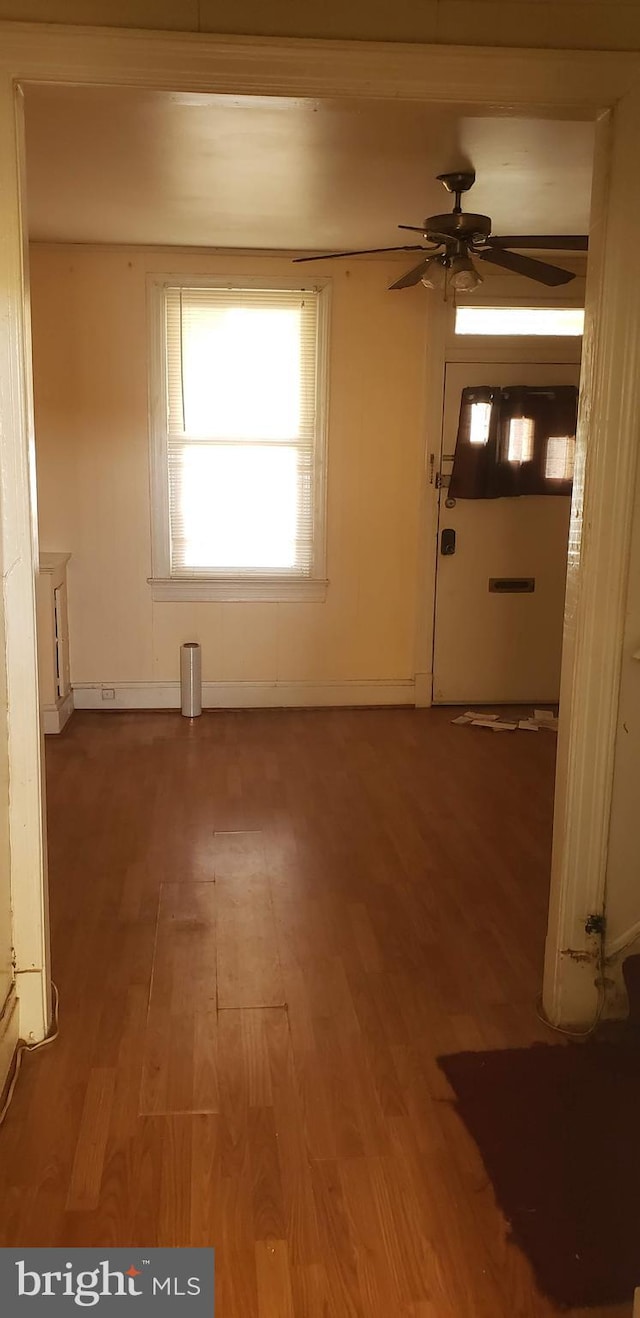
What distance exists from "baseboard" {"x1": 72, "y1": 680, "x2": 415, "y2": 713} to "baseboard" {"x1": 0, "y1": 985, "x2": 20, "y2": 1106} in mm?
3378

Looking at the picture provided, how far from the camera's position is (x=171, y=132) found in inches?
133

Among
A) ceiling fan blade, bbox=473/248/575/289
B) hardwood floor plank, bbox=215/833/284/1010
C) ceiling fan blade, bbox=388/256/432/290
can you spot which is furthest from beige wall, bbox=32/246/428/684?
hardwood floor plank, bbox=215/833/284/1010

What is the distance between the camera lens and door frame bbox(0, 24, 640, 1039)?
2252 millimetres

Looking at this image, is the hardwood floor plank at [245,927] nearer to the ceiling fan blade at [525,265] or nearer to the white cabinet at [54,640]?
the white cabinet at [54,640]

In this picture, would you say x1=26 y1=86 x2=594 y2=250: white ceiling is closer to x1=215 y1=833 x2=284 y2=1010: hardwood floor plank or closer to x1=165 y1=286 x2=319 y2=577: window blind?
x1=165 y1=286 x2=319 y2=577: window blind

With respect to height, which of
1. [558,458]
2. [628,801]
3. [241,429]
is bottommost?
[628,801]

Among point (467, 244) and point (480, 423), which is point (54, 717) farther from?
point (467, 244)

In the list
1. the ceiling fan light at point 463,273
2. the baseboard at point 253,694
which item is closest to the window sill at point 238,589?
the baseboard at point 253,694

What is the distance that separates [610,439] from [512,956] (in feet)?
5.35

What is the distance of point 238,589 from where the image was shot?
19.0 feet

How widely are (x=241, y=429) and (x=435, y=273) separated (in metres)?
1.85

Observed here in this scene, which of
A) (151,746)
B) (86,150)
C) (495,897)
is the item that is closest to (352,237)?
(86,150)

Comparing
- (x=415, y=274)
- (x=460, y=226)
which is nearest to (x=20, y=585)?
(x=460, y=226)

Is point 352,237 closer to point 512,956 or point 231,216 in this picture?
point 231,216
